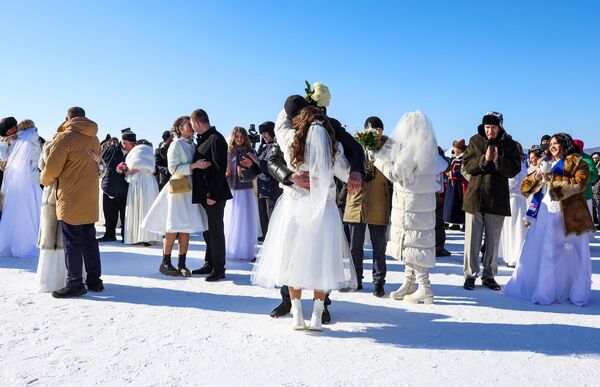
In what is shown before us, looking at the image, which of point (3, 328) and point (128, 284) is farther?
point (128, 284)

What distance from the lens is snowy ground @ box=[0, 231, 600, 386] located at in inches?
121

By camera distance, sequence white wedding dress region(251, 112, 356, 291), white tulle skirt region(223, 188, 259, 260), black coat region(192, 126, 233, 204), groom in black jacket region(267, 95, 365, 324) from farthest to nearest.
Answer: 1. white tulle skirt region(223, 188, 259, 260)
2. black coat region(192, 126, 233, 204)
3. groom in black jacket region(267, 95, 365, 324)
4. white wedding dress region(251, 112, 356, 291)

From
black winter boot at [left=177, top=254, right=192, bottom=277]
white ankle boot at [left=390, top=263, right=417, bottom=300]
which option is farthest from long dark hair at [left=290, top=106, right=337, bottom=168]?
black winter boot at [left=177, top=254, right=192, bottom=277]

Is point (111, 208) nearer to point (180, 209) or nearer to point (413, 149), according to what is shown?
point (180, 209)

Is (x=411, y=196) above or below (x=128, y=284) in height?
above

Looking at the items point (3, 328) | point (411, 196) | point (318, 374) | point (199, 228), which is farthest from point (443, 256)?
point (3, 328)

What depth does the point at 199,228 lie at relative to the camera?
20.4 feet

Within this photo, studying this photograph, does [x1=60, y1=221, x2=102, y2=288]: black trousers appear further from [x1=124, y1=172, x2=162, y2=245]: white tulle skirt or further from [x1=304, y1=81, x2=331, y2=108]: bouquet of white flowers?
[x1=124, y1=172, x2=162, y2=245]: white tulle skirt

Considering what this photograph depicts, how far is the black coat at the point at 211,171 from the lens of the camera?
19.6 feet

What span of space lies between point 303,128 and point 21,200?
5.61m

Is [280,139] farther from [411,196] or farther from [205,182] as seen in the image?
[205,182]

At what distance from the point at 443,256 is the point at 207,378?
6247mm

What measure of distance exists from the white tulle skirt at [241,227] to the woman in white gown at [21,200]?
2.96 metres

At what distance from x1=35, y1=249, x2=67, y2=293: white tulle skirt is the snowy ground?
120 mm
